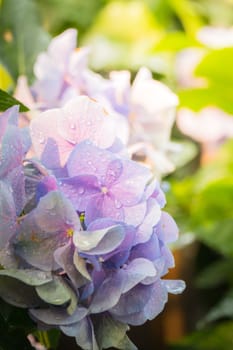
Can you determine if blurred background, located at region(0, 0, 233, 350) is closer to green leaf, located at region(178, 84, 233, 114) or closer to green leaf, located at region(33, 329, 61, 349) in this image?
green leaf, located at region(178, 84, 233, 114)

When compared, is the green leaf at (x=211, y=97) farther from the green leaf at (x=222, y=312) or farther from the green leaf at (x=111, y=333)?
the green leaf at (x=111, y=333)

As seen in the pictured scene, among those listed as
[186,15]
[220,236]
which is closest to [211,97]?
[220,236]

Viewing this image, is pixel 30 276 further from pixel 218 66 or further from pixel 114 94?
pixel 218 66

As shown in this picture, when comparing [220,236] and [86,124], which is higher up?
[86,124]

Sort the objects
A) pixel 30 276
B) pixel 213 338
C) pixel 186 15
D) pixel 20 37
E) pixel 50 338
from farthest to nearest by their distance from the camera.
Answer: pixel 186 15 → pixel 213 338 → pixel 20 37 → pixel 50 338 → pixel 30 276

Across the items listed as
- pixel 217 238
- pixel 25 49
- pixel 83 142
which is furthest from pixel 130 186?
pixel 217 238

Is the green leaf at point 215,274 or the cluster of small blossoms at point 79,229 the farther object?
the green leaf at point 215,274

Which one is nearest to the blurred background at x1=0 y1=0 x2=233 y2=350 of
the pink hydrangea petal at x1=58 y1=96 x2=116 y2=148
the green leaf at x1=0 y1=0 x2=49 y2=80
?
the green leaf at x1=0 y1=0 x2=49 y2=80

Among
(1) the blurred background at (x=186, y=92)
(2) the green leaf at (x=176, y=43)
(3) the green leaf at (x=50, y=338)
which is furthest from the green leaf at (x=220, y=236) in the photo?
(3) the green leaf at (x=50, y=338)
